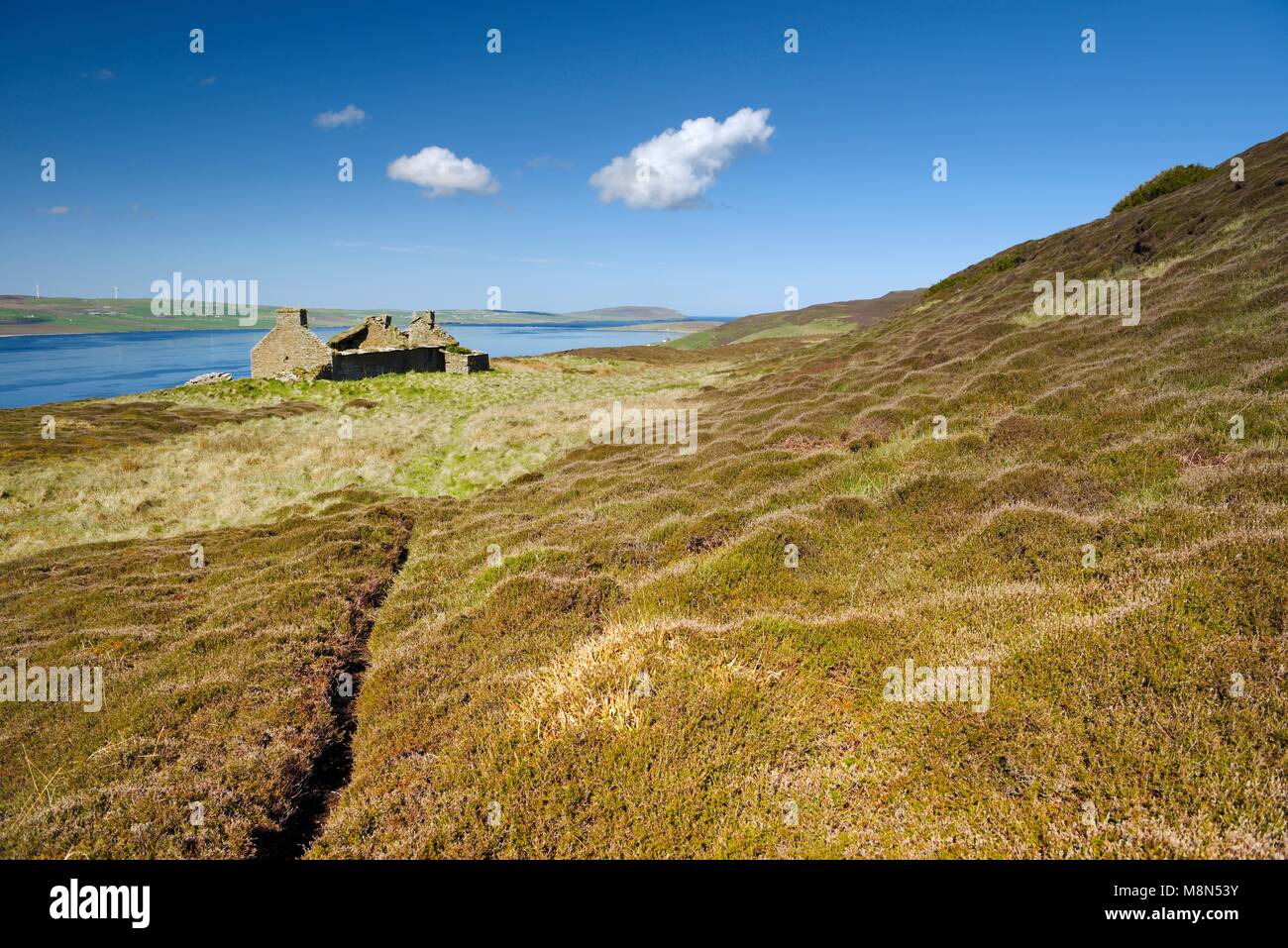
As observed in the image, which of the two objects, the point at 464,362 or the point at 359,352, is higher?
the point at 359,352

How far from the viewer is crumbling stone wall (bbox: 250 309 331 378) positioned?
49250 millimetres

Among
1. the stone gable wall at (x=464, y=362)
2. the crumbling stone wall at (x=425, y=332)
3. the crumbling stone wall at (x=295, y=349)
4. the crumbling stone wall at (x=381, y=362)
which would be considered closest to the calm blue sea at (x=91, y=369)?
the crumbling stone wall at (x=295, y=349)

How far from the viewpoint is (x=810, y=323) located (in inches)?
5802

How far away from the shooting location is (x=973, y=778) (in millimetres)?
4523

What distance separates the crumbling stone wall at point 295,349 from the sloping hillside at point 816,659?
3761 centimetres

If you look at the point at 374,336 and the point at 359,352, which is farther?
the point at 374,336

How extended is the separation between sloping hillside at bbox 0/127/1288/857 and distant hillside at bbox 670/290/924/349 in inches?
4659

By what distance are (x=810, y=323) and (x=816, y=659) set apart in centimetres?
15335

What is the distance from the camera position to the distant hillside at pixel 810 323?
13475 cm

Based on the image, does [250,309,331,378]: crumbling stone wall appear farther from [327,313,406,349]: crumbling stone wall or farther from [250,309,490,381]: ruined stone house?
[327,313,406,349]: crumbling stone wall

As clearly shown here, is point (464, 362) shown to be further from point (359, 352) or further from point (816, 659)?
point (816, 659)
